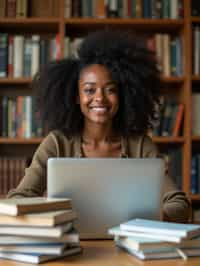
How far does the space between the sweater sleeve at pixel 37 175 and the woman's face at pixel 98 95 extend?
A: 180 millimetres

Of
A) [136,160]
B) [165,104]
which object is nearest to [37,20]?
[165,104]

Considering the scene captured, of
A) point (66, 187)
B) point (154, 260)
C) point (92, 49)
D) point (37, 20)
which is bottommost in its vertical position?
point (154, 260)

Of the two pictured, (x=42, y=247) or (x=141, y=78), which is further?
(x=141, y=78)

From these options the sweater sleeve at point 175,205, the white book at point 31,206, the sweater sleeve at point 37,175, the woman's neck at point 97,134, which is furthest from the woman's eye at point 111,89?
the white book at point 31,206

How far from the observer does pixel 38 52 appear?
2744mm

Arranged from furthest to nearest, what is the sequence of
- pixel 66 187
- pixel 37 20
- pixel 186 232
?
pixel 37 20, pixel 66 187, pixel 186 232

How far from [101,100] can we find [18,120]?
111cm

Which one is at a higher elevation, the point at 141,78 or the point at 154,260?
the point at 141,78

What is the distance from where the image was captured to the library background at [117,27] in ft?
8.86

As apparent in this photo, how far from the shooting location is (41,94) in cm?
193

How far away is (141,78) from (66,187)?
795 mm

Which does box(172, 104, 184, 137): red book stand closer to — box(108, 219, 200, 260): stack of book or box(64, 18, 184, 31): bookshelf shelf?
box(64, 18, 184, 31): bookshelf shelf

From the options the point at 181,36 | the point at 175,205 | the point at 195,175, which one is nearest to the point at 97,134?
the point at 175,205

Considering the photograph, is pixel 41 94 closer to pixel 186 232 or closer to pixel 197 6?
pixel 186 232
